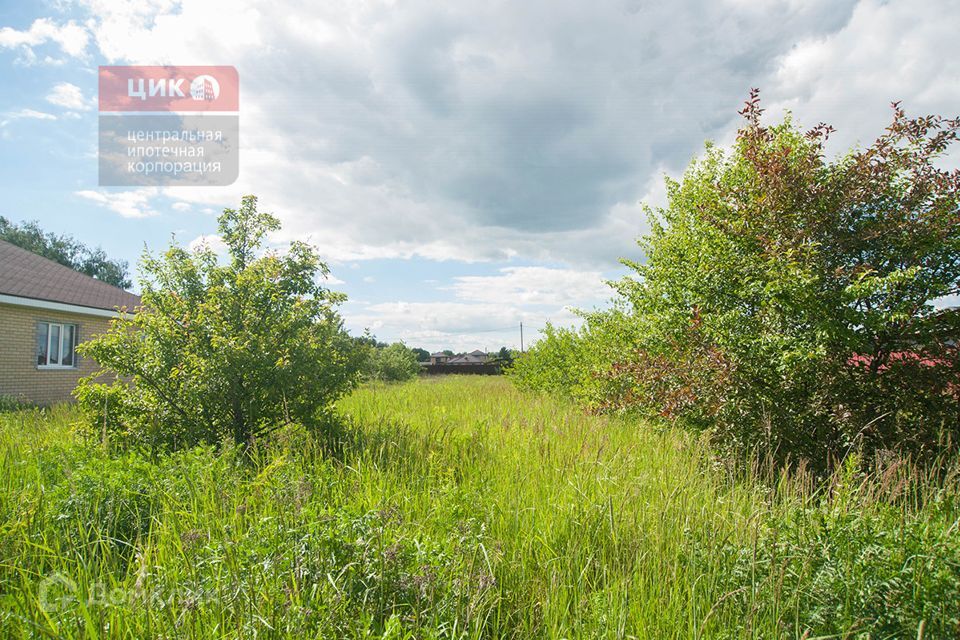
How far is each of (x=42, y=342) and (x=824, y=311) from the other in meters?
20.0

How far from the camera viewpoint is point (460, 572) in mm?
2436

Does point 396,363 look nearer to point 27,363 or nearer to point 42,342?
point 42,342

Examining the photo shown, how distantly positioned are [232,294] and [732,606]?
19.1 feet

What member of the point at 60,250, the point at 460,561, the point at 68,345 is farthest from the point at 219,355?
the point at 60,250

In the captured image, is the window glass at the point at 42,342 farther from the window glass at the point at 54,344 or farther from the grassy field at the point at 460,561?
the grassy field at the point at 460,561

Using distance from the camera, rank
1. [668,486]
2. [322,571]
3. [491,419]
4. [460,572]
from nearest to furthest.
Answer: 1. [322,571]
2. [460,572]
3. [668,486]
4. [491,419]

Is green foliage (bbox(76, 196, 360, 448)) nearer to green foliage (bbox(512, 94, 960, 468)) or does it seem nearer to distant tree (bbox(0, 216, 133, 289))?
green foliage (bbox(512, 94, 960, 468))

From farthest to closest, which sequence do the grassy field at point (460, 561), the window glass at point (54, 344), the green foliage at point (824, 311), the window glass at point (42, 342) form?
the window glass at point (54, 344), the window glass at point (42, 342), the green foliage at point (824, 311), the grassy field at point (460, 561)

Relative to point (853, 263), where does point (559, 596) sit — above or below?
below

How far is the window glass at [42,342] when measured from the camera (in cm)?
1495

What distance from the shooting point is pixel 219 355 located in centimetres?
530

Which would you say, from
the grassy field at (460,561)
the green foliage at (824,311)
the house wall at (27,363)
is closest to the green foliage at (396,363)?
the house wall at (27,363)

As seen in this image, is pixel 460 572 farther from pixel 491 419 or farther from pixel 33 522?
pixel 491 419

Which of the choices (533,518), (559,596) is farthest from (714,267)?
(559,596)
